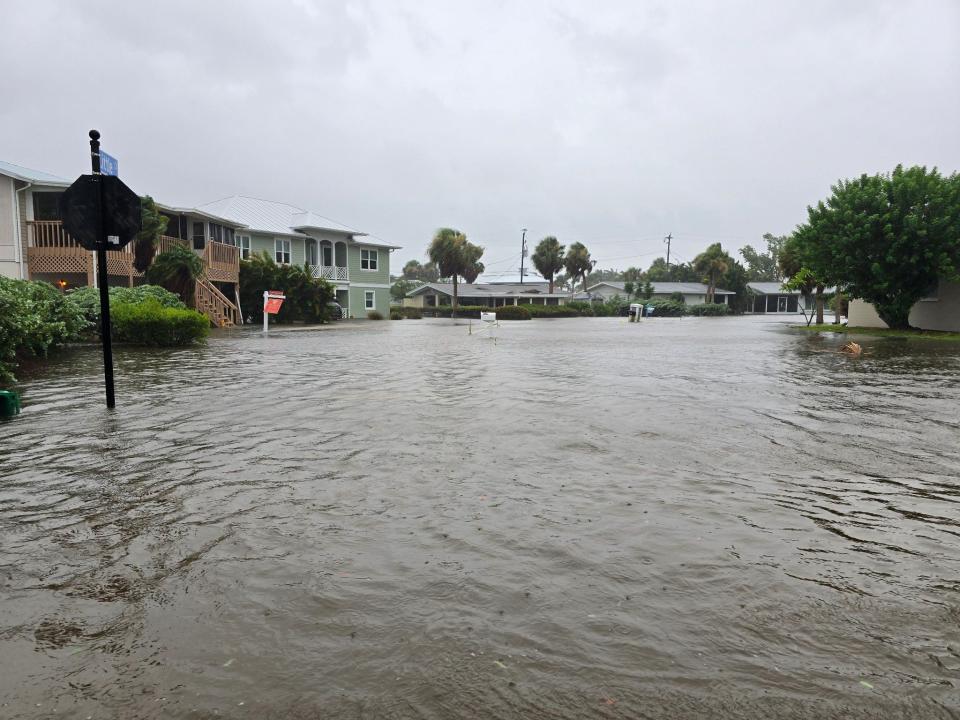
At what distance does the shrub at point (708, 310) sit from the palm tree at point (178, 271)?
6128cm

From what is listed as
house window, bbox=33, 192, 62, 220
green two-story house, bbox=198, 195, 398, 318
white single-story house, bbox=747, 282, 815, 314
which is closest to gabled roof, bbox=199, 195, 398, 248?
green two-story house, bbox=198, 195, 398, 318

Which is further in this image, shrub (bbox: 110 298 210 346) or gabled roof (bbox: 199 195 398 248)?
gabled roof (bbox: 199 195 398 248)

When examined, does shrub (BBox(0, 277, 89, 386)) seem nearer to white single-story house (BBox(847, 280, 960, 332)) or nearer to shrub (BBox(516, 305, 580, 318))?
white single-story house (BBox(847, 280, 960, 332))

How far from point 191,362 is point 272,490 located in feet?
35.2

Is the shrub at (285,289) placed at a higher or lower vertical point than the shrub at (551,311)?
higher

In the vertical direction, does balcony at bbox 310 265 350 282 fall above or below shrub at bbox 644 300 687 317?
above

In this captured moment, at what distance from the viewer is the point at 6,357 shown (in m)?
11.2

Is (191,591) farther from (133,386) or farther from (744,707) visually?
(133,386)

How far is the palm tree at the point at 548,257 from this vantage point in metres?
83.8

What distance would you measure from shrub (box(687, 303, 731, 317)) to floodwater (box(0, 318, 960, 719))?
239 feet

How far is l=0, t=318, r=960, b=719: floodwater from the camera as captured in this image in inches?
106

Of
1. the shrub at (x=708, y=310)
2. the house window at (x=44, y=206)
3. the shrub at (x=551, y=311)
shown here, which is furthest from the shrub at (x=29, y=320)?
the shrub at (x=708, y=310)

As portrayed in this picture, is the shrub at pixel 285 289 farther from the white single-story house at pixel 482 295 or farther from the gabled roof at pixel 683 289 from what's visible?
the gabled roof at pixel 683 289

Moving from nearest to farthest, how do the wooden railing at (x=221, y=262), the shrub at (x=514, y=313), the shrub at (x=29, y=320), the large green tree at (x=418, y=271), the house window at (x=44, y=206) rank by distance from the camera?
the shrub at (x=29, y=320) < the house window at (x=44, y=206) < the wooden railing at (x=221, y=262) < the shrub at (x=514, y=313) < the large green tree at (x=418, y=271)
